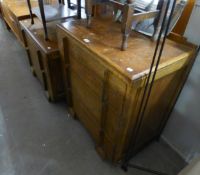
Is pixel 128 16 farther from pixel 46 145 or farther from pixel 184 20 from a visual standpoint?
pixel 46 145

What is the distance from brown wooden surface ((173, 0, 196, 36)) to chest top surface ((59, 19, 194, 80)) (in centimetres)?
10

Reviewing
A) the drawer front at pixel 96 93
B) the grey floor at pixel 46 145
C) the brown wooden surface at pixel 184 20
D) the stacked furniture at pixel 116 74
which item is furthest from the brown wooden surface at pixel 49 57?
the brown wooden surface at pixel 184 20

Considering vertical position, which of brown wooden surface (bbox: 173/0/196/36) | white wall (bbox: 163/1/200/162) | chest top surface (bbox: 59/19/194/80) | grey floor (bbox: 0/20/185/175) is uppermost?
brown wooden surface (bbox: 173/0/196/36)

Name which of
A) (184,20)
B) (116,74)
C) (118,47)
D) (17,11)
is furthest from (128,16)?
(17,11)

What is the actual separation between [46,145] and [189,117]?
3.57 ft

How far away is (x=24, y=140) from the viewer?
1.45m

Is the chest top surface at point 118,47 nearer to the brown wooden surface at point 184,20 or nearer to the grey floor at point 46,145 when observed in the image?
the brown wooden surface at point 184,20

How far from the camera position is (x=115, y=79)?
830 mm

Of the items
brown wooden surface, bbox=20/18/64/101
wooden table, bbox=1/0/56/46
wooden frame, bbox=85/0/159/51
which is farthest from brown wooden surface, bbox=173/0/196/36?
wooden table, bbox=1/0/56/46

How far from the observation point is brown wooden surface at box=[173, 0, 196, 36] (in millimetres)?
931

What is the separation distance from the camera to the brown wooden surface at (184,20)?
93 centimetres

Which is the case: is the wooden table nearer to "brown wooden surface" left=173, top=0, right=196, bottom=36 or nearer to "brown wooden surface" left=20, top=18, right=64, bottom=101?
"brown wooden surface" left=20, top=18, right=64, bottom=101

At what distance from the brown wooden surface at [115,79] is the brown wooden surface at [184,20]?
80 millimetres

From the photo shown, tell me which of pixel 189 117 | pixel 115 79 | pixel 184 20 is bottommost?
pixel 189 117
